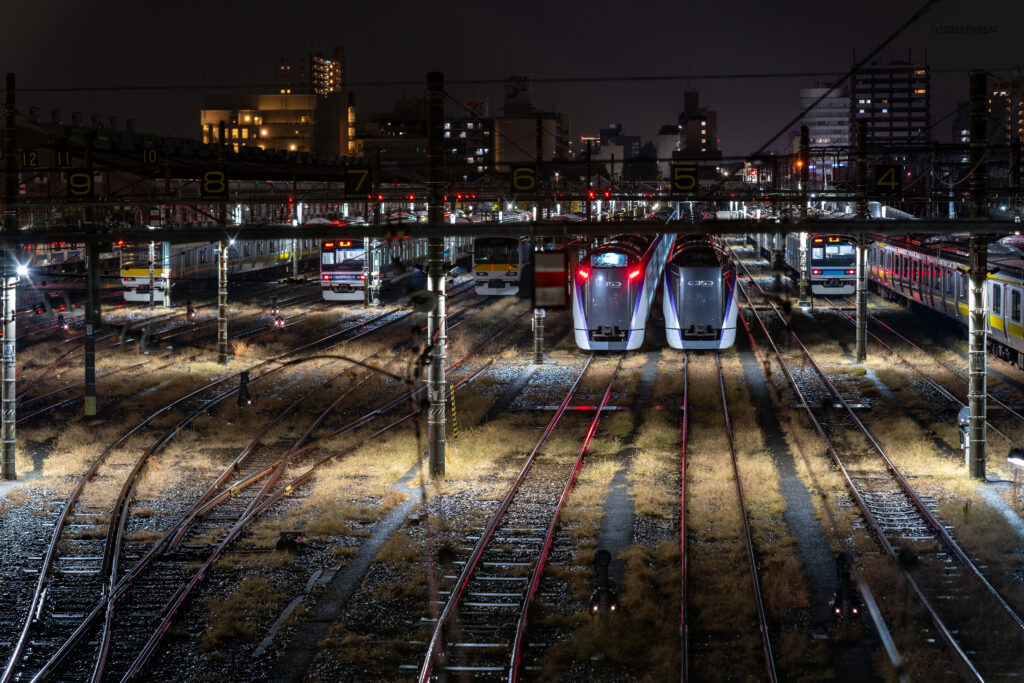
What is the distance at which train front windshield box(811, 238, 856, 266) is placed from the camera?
150 feet

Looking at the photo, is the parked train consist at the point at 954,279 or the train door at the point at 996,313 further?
the train door at the point at 996,313

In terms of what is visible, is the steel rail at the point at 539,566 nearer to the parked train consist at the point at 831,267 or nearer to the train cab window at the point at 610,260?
the train cab window at the point at 610,260

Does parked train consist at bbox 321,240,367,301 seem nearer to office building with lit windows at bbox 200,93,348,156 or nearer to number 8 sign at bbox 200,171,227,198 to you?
number 8 sign at bbox 200,171,227,198

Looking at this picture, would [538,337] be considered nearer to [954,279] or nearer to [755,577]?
[954,279]

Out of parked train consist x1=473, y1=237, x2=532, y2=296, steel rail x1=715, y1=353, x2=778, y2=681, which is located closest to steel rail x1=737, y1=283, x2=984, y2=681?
steel rail x1=715, y1=353, x2=778, y2=681

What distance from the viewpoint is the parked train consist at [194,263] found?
45.5 m

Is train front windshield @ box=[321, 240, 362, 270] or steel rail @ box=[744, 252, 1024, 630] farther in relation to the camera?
train front windshield @ box=[321, 240, 362, 270]

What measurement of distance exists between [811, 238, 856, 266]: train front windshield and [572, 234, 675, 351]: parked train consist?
607 inches

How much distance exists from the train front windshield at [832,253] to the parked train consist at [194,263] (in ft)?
70.3

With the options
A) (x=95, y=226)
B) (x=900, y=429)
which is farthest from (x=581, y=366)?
(x=95, y=226)

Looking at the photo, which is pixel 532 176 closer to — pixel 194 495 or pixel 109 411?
pixel 194 495

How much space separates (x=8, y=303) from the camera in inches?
707

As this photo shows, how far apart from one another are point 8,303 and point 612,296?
55.0ft

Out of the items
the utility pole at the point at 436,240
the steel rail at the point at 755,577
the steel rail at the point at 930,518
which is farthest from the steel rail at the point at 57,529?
the steel rail at the point at 930,518
